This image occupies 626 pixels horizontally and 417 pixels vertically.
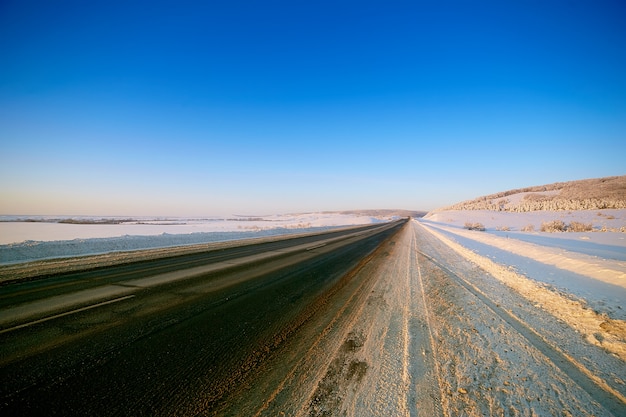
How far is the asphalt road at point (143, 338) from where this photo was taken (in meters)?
2.43

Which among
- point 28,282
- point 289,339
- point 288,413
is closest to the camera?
point 288,413

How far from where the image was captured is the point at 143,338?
144 inches

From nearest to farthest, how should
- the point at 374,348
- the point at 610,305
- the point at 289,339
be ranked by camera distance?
the point at 374,348 → the point at 289,339 → the point at 610,305

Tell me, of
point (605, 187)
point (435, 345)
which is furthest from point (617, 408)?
point (605, 187)

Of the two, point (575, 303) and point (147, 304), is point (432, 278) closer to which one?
point (575, 303)

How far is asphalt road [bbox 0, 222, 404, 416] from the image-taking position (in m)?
2.43

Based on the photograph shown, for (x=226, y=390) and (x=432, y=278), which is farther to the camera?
(x=432, y=278)

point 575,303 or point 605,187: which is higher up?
point 605,187

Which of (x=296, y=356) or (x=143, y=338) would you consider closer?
(x=296, y=356)

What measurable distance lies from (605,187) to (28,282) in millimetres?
74402

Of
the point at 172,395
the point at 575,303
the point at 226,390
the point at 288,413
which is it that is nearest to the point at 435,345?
the point at 288,413

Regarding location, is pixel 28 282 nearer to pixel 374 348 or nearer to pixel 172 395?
pixel 172 395

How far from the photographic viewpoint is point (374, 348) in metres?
3.44

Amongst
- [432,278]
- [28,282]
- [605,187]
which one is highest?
[605,187]
